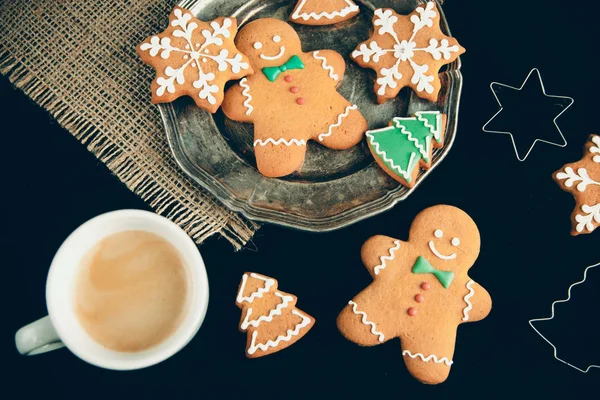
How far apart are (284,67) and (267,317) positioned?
491 mm

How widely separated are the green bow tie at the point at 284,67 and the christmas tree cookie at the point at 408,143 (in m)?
0.20

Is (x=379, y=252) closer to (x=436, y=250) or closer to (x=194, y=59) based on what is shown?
(x=436, y=250)

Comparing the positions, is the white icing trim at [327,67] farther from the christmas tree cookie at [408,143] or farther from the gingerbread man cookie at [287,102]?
the christmas tree cookie at [408,143]

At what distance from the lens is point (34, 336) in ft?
2.68

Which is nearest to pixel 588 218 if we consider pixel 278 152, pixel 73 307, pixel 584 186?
pixel 584 186

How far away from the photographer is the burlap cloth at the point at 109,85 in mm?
1043

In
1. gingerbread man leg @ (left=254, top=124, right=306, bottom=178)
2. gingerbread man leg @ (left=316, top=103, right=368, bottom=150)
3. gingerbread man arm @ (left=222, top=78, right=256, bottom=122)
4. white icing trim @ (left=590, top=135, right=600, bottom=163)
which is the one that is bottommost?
white icing trim @ (left=590, top=135, right=600, bottom=163)

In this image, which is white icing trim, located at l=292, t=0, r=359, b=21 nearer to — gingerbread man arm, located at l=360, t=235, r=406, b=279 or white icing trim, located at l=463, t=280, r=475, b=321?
gingerbread man arm, located at l=360, t=235, r=406, b=279

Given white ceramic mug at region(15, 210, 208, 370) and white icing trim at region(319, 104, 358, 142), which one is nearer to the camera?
white ceramic mug at region(15, 210, 208, 370)

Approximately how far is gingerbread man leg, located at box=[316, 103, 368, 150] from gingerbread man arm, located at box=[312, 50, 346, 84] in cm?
7

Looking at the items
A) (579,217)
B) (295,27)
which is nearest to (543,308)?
(579,217)

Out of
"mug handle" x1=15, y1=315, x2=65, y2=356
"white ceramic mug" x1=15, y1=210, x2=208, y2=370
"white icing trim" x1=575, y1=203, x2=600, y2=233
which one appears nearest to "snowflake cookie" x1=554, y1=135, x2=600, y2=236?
"white icing trim" x1=575, y1=203, x2=600, y2=233

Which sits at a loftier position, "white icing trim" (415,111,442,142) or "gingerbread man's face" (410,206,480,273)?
"white icing trim" (415,111,442,142)

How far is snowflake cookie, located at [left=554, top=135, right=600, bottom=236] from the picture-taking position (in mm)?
1022
